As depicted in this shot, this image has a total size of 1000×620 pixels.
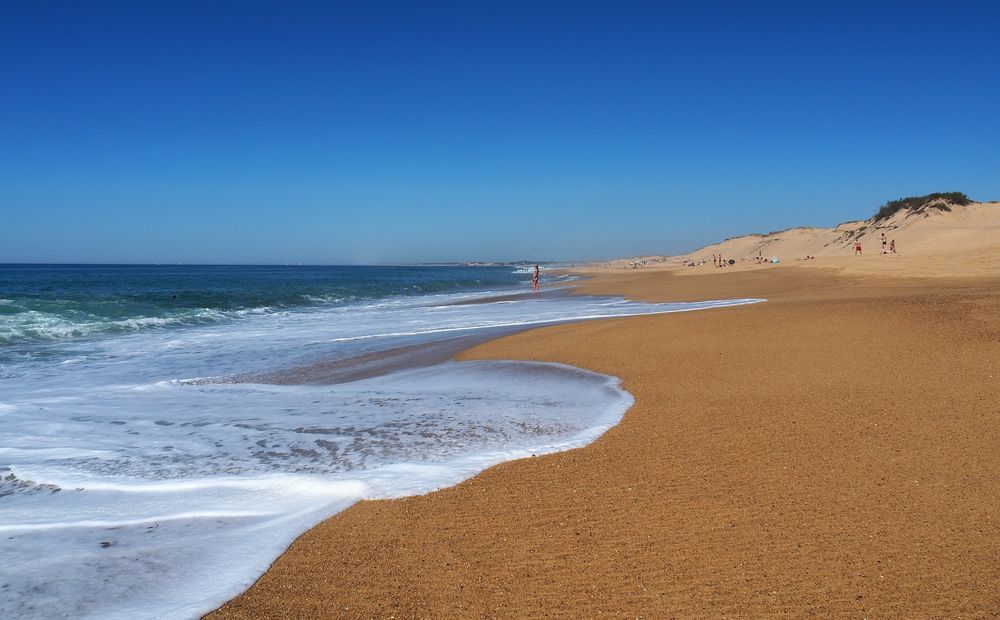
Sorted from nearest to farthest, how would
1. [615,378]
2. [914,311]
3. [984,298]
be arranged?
[615,378] → [914,311] → [984,298]

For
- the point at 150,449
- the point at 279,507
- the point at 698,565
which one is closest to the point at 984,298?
the point at 698,565

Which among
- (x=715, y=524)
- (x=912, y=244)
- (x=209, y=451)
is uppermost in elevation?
(x=912, y=244)

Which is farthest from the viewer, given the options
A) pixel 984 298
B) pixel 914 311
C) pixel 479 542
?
pixel 984 298

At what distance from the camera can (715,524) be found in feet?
11.9

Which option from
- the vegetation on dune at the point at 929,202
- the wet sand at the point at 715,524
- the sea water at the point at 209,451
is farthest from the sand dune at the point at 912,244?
the sea water at the point at 209,451

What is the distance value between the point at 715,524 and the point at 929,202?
2488 inches

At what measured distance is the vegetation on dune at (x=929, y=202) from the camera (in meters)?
51.7

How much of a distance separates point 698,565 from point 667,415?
3021 millimetres

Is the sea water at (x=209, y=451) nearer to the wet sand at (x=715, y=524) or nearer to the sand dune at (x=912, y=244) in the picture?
the wet sand at (x=715, y=524)

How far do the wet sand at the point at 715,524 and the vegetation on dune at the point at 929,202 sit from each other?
5705 centimetres

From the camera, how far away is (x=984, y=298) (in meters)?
11.7

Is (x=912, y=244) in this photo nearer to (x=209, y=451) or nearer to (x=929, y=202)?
(x=929, y=202)

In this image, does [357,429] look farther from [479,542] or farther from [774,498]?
[774,498]

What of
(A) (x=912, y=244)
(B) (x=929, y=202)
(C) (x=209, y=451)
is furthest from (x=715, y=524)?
(B) (x=929, y=202)
